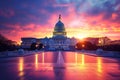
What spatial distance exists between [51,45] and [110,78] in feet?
588

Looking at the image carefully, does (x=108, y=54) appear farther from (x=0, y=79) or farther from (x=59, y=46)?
(x=59, y=46)

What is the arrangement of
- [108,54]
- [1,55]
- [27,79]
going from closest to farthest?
[27,79] < [1,55] < [108,54]

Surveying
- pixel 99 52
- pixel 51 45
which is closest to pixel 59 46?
pixel 51 45

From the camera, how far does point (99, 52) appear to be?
5588 cm

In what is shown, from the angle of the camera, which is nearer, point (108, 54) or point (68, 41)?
point (108, 54)

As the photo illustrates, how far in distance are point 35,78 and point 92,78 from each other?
311 cm

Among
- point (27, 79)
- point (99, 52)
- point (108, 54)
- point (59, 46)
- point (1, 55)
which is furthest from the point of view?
point (59, 46)

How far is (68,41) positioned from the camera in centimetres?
19862

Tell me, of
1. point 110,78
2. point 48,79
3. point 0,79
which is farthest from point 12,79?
point 110,78

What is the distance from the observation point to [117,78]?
46.3 feet

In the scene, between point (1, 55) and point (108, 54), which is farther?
point (108, 54)

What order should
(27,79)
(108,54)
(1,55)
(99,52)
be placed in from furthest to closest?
(99,52) → (108,54) → (1,55) → (27,79)

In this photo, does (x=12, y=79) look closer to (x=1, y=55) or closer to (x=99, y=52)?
(x=1, y=55)

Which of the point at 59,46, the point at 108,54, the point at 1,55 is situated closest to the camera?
the point at 1,55
